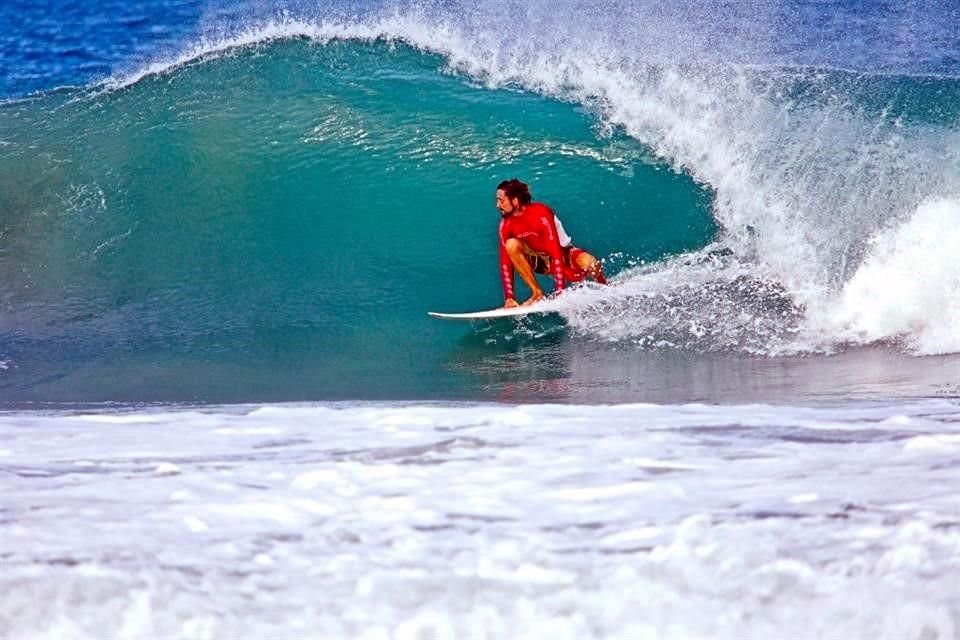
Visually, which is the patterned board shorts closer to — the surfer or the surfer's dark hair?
the surfer

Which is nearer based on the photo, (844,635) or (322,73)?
(844,635)

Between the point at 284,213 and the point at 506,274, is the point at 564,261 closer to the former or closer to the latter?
the point at 506,274

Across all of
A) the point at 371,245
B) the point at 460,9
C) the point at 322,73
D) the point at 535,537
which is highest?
the point at 460,9

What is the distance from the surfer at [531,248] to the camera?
6.77m

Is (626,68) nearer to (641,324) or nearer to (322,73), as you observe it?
(322,73)

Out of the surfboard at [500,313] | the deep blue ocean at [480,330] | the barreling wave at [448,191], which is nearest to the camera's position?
the deep blue ocean at [480,330]

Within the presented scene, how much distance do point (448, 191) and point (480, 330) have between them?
204 cm

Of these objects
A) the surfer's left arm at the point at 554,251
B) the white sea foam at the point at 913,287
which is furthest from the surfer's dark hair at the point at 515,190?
the white sea foam at the point at 913,287

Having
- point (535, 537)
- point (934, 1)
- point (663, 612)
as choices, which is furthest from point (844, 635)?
point (934, 1)

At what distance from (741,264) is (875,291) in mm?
1079

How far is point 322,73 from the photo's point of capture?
32.8ft

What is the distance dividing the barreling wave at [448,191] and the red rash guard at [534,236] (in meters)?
0.32

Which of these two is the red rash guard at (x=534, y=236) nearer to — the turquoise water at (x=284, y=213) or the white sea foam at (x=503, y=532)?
the turquoise water at (x=284, y=213)

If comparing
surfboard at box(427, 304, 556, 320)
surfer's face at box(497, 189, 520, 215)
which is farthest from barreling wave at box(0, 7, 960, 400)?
surfer's face at box(497, 189, 520, 215)
